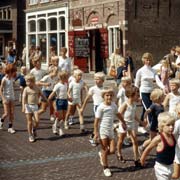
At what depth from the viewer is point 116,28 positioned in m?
24.9

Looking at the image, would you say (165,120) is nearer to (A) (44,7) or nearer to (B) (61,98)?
(B) (61,98)

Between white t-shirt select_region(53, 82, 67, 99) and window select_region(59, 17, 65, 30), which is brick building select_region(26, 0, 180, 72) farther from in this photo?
white t-shirt select_region(53, 82, 67, 99)

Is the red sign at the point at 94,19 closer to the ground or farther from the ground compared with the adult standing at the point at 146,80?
farther from the ground

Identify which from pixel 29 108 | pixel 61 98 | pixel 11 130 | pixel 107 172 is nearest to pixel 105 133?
pixel 107 172

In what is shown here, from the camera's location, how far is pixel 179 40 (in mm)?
26609

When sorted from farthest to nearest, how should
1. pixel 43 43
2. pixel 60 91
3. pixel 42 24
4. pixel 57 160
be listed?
pixel 42 24 → pixel 43 43 → pixel 60 91 → pixel 57 160

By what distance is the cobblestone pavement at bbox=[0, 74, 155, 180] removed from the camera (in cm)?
694

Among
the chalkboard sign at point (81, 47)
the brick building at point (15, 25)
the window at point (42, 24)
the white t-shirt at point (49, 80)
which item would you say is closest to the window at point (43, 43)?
the window at point (42, 24)

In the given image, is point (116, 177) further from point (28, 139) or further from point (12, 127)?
point (12, 127)

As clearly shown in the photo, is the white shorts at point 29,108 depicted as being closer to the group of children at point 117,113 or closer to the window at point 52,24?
Result: the group of children at point 117,113

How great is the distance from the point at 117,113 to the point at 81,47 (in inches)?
810

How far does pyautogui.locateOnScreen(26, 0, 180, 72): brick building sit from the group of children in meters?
13.9

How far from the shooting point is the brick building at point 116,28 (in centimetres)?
2472

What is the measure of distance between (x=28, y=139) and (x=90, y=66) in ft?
59.4
